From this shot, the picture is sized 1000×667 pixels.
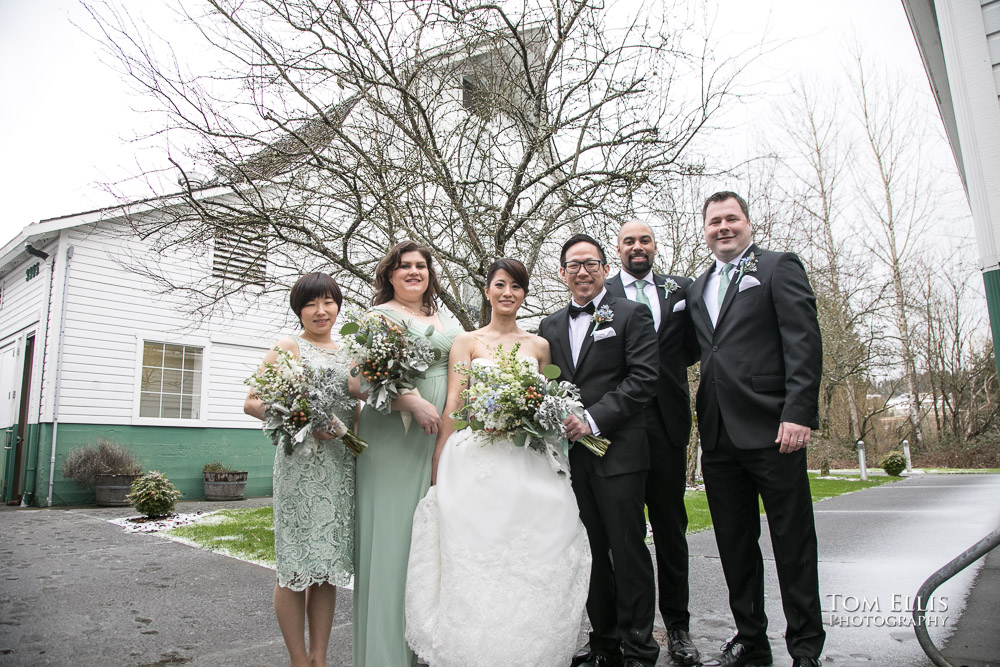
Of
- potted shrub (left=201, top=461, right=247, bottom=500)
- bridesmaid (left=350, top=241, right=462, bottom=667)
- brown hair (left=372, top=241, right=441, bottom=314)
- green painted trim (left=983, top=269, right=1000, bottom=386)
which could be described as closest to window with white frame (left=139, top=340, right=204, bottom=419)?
potted shrub (left=201, top=461, right=247, bottom=500)

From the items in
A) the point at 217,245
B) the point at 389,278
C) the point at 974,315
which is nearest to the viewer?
the point at 389,278

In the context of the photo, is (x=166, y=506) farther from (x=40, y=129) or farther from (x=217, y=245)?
(x=40, y=129)

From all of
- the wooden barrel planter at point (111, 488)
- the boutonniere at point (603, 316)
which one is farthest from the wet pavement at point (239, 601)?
the wooden barrel planter at point (111, 488)

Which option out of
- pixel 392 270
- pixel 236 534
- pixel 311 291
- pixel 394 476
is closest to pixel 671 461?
pixel 394 476

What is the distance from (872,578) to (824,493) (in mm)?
11083

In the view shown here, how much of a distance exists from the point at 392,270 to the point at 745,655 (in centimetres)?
287

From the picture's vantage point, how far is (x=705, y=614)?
4.64 metres

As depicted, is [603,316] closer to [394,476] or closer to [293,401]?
[394,476]

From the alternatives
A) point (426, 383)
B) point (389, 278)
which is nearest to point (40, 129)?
point (389, 278)

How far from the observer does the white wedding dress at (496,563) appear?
2.96 metres

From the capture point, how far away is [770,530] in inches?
134

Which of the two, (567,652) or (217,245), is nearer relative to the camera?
(567,652)

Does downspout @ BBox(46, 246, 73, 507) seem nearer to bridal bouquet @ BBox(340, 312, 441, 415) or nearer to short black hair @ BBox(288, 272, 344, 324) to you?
short black hair @ BBox(288, 272, 344, 324)

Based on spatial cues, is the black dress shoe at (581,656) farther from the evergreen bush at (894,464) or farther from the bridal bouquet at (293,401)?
the evergreen bush at (894,464)
